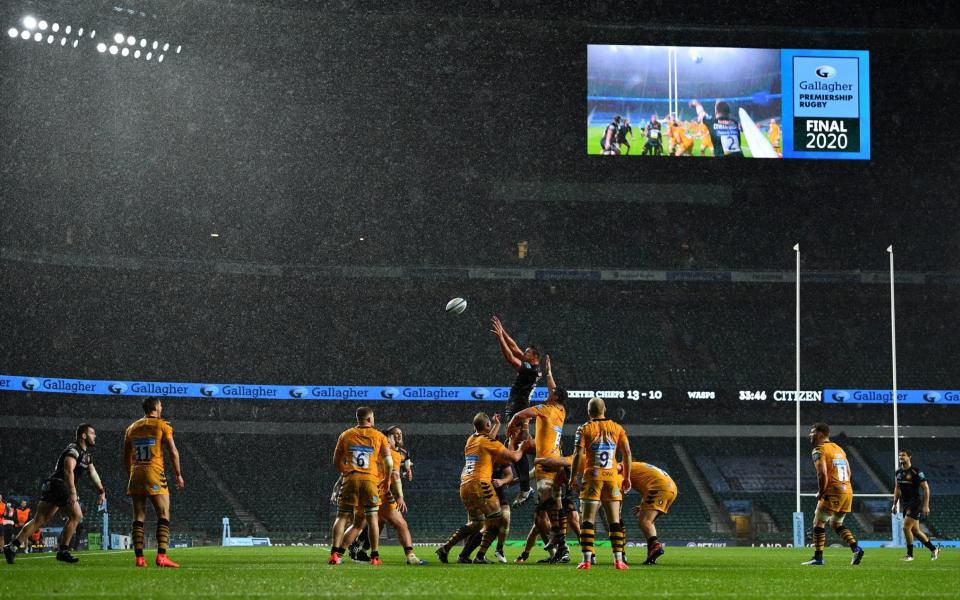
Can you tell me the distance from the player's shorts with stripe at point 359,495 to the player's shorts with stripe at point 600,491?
293 cm

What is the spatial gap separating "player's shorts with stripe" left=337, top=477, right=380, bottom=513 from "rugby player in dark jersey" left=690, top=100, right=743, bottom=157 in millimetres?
31330

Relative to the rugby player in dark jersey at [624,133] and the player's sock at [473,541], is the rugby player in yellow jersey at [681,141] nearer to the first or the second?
the rugby player in dark jersey at [624,133]

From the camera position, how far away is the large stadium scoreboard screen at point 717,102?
1690 inches

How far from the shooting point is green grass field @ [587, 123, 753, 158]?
43312mm

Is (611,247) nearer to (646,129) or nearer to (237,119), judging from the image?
(646,129)

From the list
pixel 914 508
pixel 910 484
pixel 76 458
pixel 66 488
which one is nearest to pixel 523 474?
pixel 76 458

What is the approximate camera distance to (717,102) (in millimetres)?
43812

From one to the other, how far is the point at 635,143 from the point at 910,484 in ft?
75.1

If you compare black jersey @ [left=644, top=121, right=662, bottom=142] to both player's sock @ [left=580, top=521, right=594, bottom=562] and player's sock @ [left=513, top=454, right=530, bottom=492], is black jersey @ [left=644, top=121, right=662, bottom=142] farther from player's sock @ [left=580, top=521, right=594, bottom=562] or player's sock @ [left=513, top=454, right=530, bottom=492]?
player's sock @ [left=580, top=521, right=594, bottom=562]

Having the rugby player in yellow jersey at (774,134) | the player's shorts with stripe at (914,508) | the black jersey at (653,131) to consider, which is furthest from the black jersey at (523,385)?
the rugby player in yellow jersey at (774,134)

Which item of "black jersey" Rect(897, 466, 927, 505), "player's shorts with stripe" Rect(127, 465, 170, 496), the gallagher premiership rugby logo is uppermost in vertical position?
the gallagher premiership rugby logo

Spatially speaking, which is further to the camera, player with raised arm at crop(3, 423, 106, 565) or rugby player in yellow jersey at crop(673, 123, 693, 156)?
rugby player in yellow jersey at crop(673, 123, 693, 156)

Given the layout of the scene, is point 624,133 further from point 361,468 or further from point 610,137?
point 361,468

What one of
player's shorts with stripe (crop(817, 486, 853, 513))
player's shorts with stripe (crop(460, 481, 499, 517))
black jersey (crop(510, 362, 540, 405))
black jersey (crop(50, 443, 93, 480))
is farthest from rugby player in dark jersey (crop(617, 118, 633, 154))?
black jersey (crop(50, 443, 93, 480))
